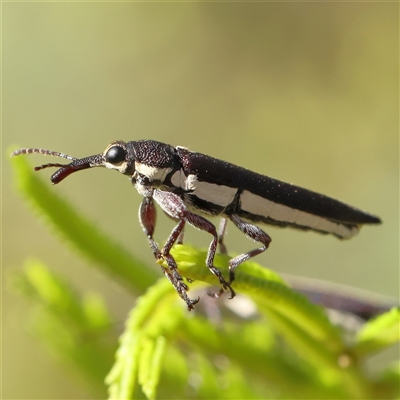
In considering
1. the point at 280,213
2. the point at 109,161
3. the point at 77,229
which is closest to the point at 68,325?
the point at 77,229

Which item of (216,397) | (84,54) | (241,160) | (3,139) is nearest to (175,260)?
(216,397)

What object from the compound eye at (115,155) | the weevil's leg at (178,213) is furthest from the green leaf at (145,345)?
the compound eye at (115,155)

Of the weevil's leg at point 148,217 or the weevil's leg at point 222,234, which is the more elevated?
the weevil's leg at point 222,234

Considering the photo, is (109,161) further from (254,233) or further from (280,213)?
(280,213)

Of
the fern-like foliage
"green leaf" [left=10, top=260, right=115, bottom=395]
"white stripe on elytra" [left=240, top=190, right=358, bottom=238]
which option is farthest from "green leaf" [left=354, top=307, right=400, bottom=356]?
"green leaf" [left=10, top=260, right=115, bottom=395]

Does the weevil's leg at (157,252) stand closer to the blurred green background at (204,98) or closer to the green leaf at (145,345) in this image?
the green leaf at (145,345)

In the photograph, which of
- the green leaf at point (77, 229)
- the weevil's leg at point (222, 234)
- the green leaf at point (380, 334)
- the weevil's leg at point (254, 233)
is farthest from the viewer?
the weevil's leg at point (222, 234)

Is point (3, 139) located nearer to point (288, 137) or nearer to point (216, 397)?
point (288, 137)

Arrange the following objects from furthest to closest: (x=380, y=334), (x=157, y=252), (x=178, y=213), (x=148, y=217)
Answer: (x=148, y=217), (x=178, y=213), (x=157, y=252), (x=380, y=334)
